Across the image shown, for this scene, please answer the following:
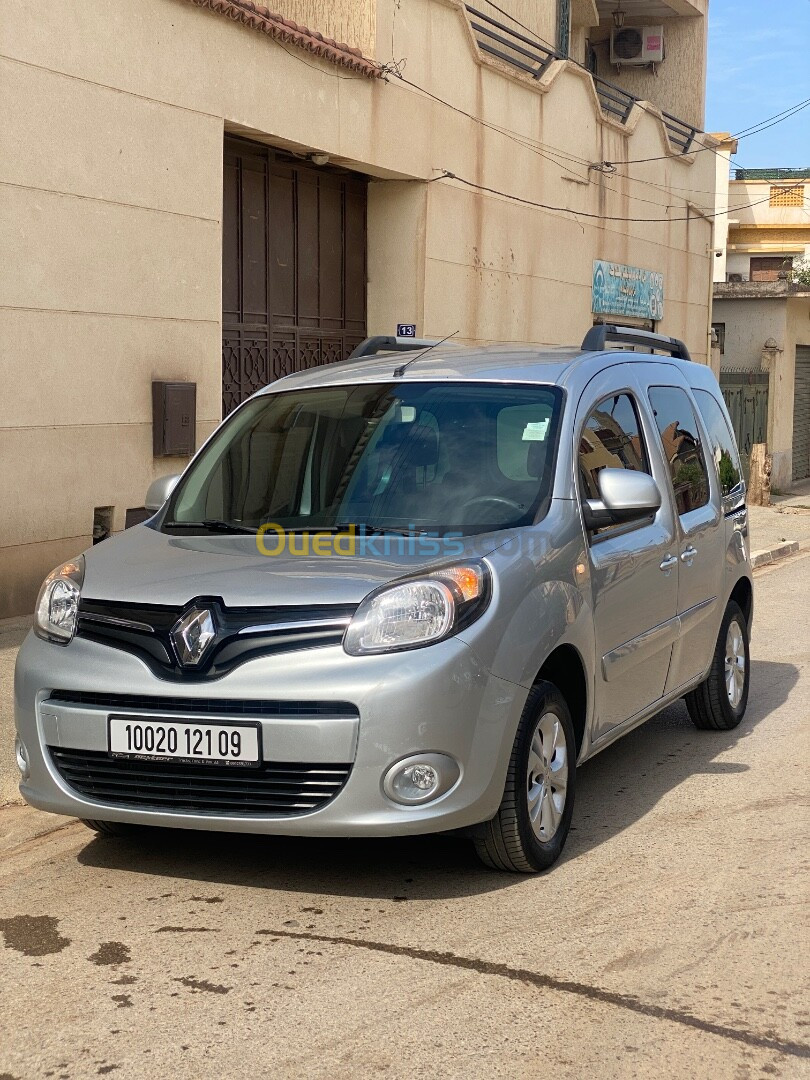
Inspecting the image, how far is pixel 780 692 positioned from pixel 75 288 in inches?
233

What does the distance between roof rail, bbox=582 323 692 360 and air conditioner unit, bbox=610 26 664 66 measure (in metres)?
21.4

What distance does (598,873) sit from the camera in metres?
4.80

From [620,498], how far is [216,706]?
5.68ft

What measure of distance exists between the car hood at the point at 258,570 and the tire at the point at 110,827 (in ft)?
3.09

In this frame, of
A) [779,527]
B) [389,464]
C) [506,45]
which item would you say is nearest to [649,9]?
[506,45]

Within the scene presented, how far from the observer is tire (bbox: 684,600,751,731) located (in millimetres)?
6898

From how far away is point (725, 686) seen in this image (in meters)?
6.96

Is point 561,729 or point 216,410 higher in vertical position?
point 216,410

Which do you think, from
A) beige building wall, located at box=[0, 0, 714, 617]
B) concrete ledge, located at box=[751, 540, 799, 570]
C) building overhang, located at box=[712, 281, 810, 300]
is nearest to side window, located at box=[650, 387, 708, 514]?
beige building wall, located at box=[0, 0, 714, 617]

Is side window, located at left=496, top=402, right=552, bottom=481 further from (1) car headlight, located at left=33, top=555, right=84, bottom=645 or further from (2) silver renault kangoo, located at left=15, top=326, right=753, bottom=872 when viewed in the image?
(1) car headlight, located at left=33, top=555, right=84, bottom=645

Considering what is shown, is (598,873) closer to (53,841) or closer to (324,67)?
(53,841)

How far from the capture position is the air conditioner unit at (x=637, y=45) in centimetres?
2686

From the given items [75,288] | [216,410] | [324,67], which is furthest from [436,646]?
[324,67]

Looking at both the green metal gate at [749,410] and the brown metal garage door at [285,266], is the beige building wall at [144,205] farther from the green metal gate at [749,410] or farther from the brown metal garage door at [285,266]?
the green metal gate at [749,410]
